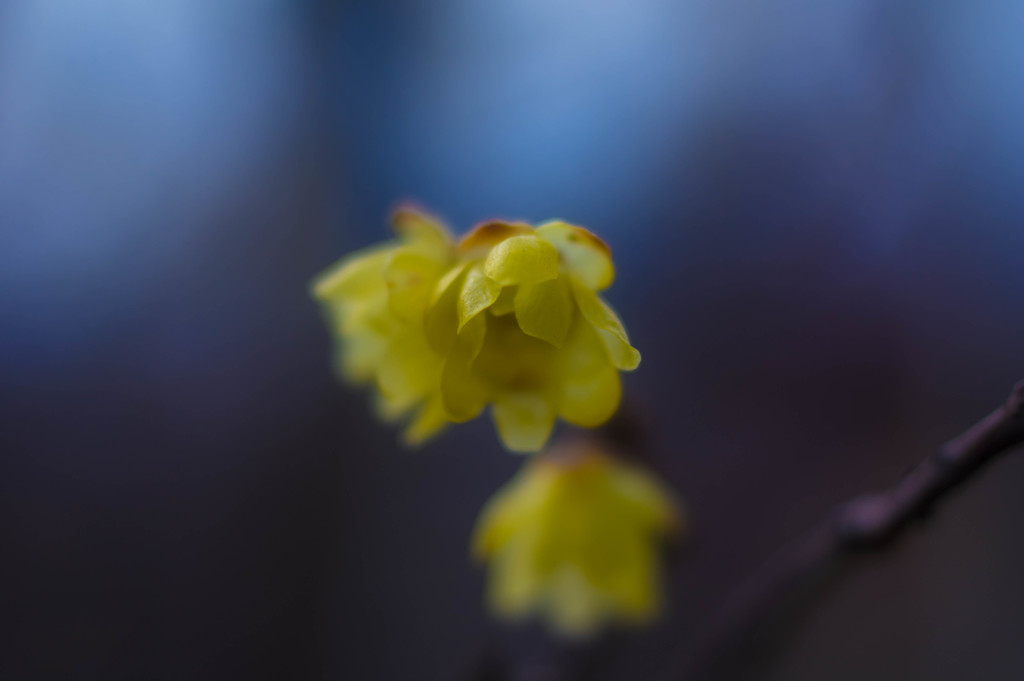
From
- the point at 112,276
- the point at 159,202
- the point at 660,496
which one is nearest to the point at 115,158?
the point at 159,202

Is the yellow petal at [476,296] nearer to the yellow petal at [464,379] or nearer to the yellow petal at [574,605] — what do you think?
the yellow petal at [464,379]

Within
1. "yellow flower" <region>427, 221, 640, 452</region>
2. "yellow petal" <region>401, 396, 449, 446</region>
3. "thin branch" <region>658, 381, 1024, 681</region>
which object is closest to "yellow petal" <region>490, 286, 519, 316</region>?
"yellow flower" <region>427, 221, 640, 452</region>

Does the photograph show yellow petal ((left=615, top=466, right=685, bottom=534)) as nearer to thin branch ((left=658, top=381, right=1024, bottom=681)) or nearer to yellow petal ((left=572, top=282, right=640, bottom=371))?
thin branch ((left=658, top=381, right=1024, bottom=681))

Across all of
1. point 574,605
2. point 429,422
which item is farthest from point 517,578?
point 429,422

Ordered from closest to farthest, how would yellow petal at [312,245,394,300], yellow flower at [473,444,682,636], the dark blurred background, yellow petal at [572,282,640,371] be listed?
yellow petal at [572,282,640,371], yellow petal at [312,245,394,300], yellow flower at [473,444,682,636], the dark blurred background

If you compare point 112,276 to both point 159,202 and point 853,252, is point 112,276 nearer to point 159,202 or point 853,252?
point 159,202

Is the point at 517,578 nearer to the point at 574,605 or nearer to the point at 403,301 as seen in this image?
the point at 574,605

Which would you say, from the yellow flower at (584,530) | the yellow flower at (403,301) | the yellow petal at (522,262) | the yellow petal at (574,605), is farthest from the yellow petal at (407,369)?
the yellow petal at (574,605)
